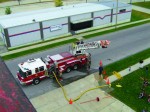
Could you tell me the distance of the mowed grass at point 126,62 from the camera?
27453 mm

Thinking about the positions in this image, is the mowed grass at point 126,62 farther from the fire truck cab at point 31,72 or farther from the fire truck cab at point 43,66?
the fire truck cab at point 31,72

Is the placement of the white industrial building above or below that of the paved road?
above

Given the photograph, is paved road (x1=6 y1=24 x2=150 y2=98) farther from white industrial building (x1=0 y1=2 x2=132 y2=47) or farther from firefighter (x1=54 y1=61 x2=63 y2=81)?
white industrial building (x1=0 y1=2 x2=132 y2=47)

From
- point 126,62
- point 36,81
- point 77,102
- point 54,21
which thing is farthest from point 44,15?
point 77,102

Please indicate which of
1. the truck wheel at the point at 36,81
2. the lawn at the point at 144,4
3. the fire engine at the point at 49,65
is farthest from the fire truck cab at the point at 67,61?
the lawn at the point at 144,4

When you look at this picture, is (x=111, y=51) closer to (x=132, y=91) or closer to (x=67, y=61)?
(x=67, y=61)

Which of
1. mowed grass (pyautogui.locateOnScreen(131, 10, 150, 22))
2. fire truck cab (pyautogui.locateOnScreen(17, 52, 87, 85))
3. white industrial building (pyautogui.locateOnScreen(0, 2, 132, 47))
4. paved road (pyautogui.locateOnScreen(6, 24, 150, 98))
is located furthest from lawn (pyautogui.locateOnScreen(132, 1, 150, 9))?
fire truck cab (pyautogui.locateOnScreen(17, 52, 87, 85))

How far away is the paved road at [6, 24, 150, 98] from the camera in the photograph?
24.6 m

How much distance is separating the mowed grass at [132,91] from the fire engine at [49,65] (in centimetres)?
544

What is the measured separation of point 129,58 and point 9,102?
2464cm

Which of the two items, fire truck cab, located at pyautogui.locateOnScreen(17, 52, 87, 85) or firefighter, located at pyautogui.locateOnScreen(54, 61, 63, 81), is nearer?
fire truck cab, located at pyautogui.locateOnScreen(17, 52, 87, 85)

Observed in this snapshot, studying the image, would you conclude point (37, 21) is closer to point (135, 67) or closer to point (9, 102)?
point (135, 67)

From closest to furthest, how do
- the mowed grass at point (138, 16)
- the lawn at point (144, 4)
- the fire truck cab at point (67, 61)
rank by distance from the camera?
the fire truck cab at point (67, 61), the mowed grass at point (138, 16), the lawn at point (144, 4)

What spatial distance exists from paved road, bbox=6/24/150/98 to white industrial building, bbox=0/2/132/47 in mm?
4090
